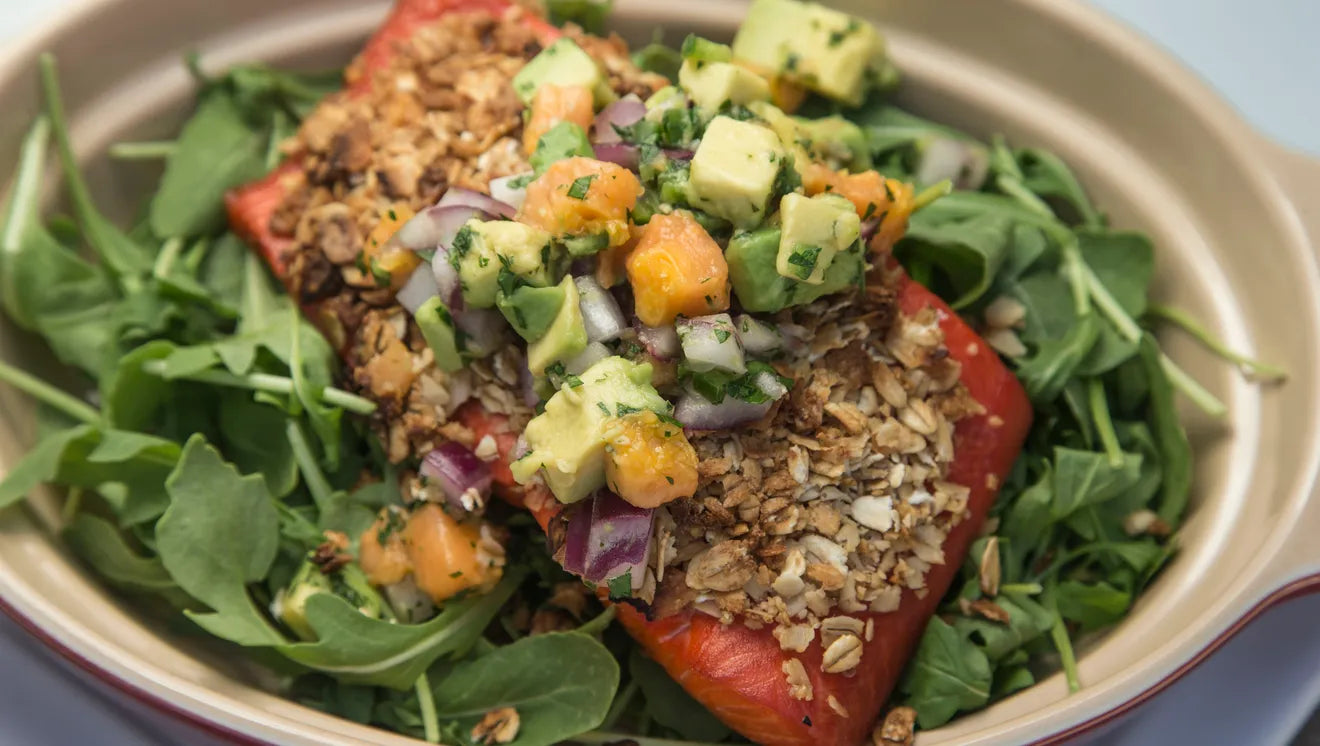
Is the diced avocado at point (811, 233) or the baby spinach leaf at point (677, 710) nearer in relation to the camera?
the diced avocado at point (811, 233)

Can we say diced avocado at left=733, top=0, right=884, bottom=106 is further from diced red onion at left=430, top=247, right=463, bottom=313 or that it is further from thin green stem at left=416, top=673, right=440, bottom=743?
thin green stem at left=416, top=673, right=440, bottom=743

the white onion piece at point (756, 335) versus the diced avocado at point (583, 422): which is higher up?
the white onion piece at point (756, 335)

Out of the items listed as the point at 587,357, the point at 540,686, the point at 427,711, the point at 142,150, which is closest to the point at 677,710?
the point at 540,686

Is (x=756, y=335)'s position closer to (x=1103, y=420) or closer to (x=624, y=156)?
(x=624, y=156)

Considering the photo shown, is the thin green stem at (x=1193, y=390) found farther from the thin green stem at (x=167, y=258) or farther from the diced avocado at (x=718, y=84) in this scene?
the thin green stem at (x=167, y=258)

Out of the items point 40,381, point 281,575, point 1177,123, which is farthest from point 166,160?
point 1177,123

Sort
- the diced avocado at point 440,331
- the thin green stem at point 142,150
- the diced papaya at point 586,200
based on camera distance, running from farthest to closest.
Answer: the thin green stem at point 142,150, the diced avocado at point 440,331, the diced papaya at point 586,200

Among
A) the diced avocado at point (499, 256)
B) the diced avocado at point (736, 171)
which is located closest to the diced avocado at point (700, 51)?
the diced avocado at point (736, 171)
